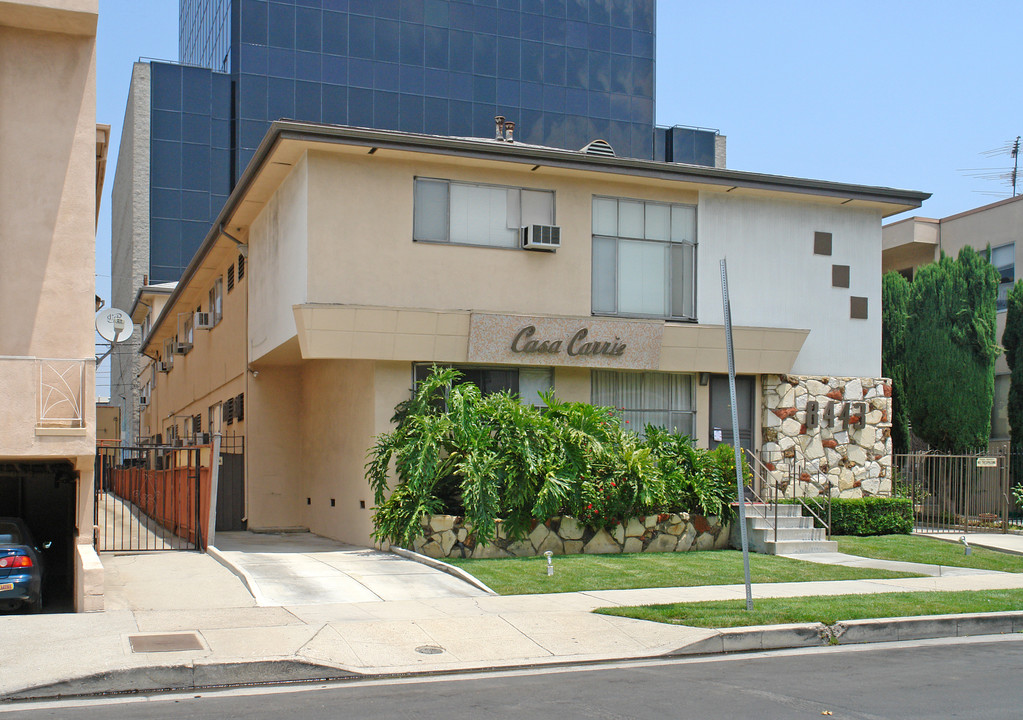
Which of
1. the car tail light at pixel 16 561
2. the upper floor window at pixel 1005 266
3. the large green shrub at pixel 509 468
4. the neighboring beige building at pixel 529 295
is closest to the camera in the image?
the car tail light at pixel 16 561

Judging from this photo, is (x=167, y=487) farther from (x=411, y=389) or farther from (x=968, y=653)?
(x=968, y=653)

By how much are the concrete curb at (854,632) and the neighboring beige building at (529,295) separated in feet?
27.3

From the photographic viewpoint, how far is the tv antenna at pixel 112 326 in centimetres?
1961

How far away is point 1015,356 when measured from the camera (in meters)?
28.7

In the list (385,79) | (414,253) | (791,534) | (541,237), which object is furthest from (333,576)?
(385,79)

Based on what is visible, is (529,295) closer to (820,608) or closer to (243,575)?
(243,575)

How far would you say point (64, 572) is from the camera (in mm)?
20766

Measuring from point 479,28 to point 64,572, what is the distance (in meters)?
Result: 44.4

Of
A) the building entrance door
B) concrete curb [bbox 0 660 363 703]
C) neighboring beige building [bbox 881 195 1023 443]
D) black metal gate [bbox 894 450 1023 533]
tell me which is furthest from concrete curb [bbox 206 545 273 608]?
neighboring beige building [bbox 881 195 1023 443]

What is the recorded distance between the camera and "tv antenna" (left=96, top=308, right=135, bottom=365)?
19.6m

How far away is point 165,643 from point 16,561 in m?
3.64

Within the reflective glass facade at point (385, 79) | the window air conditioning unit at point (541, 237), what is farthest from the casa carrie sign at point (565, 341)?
the reflective glass facade at point (385, 79)

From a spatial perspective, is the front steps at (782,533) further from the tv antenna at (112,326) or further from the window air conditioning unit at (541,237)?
the tv antenna at (112,326)

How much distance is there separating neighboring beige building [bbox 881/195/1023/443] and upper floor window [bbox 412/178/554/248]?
54.5 feet
